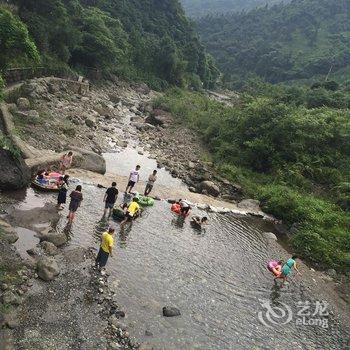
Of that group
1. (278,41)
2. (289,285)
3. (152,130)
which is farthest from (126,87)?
(278,41)

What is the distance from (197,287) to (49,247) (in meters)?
5.76

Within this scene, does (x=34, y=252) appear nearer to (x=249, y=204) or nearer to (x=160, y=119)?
(x=249, y=204)

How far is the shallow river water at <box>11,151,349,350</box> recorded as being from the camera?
13180 millimetres

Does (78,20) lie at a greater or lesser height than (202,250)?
greater

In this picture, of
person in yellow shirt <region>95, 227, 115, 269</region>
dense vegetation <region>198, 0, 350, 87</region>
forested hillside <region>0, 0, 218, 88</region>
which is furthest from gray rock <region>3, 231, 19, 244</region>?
dense vegetation <region>198, 0, 350, 87</region>

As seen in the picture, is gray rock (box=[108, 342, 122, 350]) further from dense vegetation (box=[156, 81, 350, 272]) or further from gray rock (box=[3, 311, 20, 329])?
dense vegetation (box=[156, 81, 350, 272])

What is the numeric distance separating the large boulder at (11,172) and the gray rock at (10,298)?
7217 mm

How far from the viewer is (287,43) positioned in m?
158

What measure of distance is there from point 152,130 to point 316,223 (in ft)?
72.1

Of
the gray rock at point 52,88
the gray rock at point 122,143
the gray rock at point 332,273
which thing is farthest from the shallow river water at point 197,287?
the gray rock at point 52,88

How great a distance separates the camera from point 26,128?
85.8ft

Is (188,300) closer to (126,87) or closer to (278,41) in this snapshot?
(126,87)

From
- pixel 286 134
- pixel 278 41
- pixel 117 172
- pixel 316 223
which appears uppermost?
pixel 278 41

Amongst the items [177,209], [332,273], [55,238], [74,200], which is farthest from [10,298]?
[332,273]
